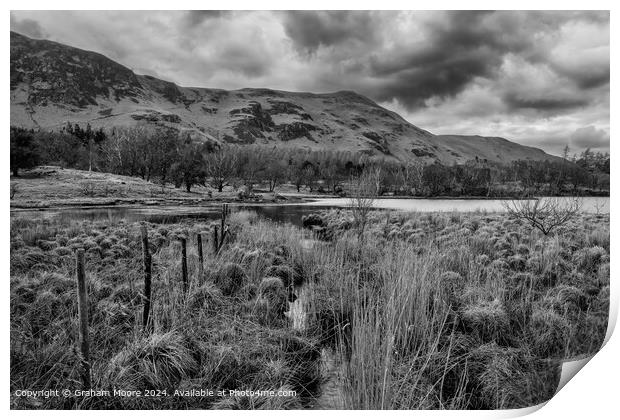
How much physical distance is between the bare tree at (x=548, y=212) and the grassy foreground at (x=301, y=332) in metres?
0.44

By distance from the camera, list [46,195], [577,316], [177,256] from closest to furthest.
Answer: [577,316] < [46,195] < [177,256]

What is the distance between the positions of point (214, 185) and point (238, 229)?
11829mm

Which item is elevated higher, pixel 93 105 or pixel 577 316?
pixel 93 105

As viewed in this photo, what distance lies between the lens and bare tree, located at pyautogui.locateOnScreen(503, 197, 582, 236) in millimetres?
5556

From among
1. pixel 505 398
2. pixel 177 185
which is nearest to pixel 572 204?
pixel 505 398

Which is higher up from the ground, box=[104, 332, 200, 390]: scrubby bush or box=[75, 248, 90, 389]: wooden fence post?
box=[75, 248, 90, 389]: wooden fence post

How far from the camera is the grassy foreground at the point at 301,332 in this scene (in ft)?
8.46

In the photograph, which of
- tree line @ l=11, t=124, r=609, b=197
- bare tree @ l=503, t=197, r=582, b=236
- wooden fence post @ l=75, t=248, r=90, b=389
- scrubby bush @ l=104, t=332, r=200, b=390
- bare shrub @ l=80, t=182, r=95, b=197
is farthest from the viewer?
bare tree @ l=503, t=197, r=582, b=236

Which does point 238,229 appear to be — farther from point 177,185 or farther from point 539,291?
point 539,291

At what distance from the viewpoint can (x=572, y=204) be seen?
5203 millimetres

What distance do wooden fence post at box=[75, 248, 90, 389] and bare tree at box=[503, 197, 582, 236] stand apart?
245 inches

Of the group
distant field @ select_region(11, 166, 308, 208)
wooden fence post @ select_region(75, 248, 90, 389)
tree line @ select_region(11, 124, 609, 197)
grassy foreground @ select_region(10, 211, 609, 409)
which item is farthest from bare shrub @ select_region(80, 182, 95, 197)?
wooden fence post @ select_region(75, 248, 90, 389)

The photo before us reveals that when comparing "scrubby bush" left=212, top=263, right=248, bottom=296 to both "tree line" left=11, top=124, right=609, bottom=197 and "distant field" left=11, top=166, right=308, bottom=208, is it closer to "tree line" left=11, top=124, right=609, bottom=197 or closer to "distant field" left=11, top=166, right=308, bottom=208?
"distant field" left=11, top=166, right=308, bottom=208

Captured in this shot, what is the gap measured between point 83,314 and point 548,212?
7557 mm
